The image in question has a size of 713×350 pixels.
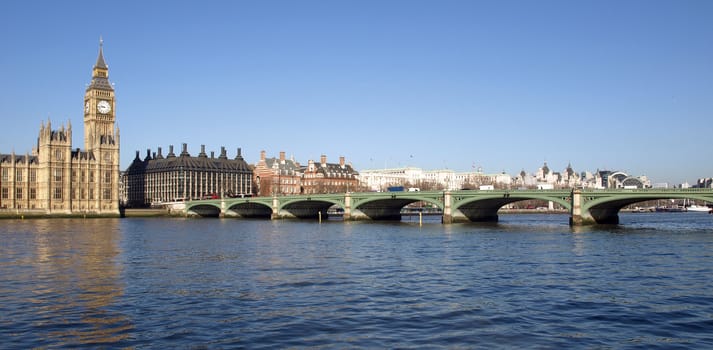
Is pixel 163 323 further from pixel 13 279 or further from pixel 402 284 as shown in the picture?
pixel 13 279

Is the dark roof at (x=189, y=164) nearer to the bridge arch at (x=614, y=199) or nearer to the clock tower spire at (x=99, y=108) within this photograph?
the clock tower spire at (x=99, y=108)

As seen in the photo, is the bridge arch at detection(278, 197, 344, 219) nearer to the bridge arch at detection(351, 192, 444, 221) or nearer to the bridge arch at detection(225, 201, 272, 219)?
the bridge arch at detection(225, 201, 272, 219)

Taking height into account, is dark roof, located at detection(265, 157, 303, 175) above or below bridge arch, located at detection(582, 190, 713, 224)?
above

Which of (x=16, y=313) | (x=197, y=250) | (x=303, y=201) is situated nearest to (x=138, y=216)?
(x=303, y=201)

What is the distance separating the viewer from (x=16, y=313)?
2372cm

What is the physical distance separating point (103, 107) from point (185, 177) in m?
29.2

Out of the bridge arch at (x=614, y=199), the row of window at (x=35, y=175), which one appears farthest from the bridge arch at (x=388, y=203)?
the row of window at (x=35, y=175)

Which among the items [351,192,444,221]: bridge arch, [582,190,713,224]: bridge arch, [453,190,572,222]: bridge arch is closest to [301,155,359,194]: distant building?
[351,192,444,221]: bridge arch

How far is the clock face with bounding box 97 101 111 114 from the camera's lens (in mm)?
157500

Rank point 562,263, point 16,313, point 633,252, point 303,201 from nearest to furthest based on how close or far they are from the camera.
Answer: point 16,313
point 562,263
point 633,252
point 303,201

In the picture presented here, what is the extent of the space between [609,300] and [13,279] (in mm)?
26596

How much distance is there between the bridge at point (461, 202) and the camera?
74062 millimetres

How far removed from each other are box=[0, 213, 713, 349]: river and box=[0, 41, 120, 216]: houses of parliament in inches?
3798

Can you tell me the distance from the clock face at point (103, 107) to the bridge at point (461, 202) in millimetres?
36211
